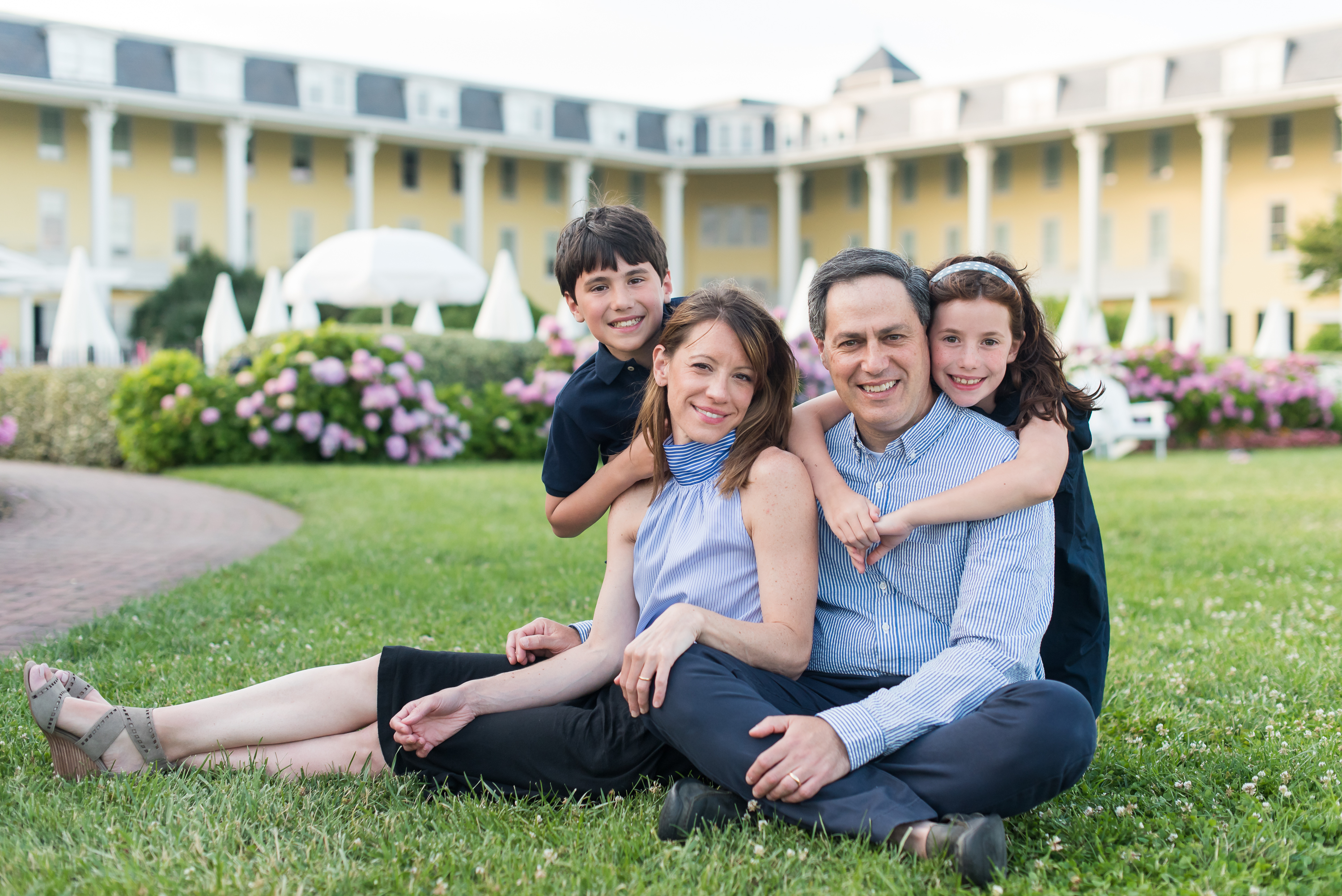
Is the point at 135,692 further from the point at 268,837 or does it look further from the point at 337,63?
the point at 337,63

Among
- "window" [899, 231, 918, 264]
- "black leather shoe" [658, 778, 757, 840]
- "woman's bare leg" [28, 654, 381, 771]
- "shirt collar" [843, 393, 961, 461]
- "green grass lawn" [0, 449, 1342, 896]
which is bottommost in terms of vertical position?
"green grass lawn" [0, 449, 1342, 896]

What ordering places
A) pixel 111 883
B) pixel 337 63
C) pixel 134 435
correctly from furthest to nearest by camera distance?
pixel 337 63 → pixel 134 435 → pixel 111 883

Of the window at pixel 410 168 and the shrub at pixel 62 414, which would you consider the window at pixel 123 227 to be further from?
the shrub at pixel 62 414

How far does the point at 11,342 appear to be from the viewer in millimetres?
33719

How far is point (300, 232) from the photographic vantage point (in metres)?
38.2

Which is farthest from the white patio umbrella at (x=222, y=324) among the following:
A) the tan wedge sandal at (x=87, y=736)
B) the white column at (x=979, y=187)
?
the white column at (x=979, y=187)

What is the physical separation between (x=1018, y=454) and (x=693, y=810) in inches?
44.3

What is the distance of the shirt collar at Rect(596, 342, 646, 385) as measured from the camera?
10.7 ft

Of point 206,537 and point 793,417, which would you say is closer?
point 793,417

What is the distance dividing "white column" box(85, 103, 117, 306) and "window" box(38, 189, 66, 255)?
90.5 inches

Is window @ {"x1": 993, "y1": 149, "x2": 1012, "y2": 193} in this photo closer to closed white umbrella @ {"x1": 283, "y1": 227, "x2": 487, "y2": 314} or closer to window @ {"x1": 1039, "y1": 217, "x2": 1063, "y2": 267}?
window @ {"x1": 1039, "y1": 217, "x2": 1063, "y2": 267}

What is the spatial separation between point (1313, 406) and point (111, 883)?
18587 mm

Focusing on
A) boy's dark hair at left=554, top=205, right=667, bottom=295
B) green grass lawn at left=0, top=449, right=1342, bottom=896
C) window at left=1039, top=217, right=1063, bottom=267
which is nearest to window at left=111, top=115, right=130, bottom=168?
window at left=1039, top=217, right=1063, bottom=267

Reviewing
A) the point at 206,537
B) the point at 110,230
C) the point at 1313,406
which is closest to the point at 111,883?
the point at 206,537
